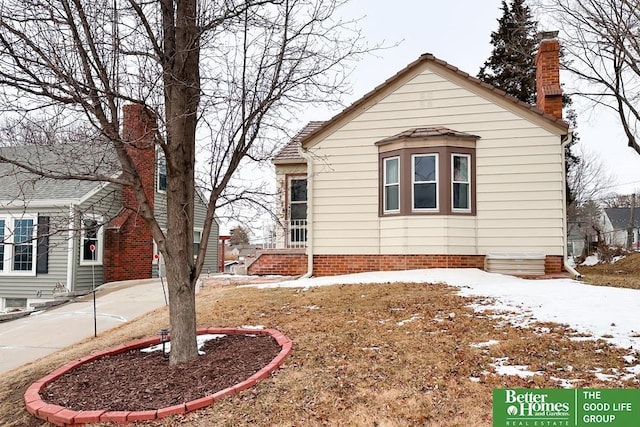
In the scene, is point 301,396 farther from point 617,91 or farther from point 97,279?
point 617,91

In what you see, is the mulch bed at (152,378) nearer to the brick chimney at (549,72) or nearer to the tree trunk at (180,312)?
the tree trunk at (180,312)

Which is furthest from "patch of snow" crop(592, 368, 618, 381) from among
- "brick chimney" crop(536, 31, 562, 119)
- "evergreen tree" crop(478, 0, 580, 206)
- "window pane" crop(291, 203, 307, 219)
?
"evergreen tree" crop(478, 0, 580, 206)

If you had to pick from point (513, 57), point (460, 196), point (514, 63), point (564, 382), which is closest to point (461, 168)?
point (460, 196)

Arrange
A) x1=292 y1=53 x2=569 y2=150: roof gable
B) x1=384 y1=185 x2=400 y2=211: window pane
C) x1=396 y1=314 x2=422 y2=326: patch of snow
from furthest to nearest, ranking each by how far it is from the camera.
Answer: x1=384 y1=185 x2=400 y2=211: window pane < x1=292 y1=53 x2=569 y2=150: roof gable < x1=396 y1=314 x2=422 y2=326: patch of snow

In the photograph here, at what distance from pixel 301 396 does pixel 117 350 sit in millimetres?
2969

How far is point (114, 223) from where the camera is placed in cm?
1598

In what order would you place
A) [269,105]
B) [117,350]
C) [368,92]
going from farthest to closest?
1. [368,92]
2. [117,350]
3. [269,105]

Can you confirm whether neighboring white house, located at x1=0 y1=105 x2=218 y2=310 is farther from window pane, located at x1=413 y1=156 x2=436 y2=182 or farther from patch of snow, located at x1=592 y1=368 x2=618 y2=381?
patch of snow, located at x1=592 y1=368 x2=618 y2=381

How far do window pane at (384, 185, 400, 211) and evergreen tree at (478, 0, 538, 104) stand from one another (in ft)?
38.4

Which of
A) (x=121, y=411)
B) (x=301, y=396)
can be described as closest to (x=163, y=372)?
(x=121, y=411)

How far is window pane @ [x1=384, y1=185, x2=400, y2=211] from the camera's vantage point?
1129 cm

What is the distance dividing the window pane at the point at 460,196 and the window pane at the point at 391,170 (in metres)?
1.43

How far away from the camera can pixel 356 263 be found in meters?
11.7

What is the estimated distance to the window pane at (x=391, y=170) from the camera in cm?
1137
